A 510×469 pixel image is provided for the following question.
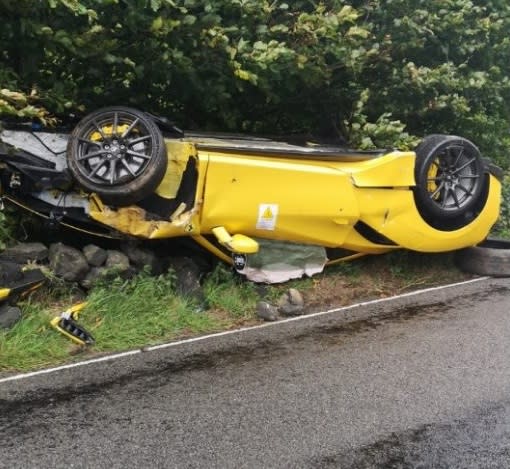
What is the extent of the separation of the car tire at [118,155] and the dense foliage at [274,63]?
1.28 ft

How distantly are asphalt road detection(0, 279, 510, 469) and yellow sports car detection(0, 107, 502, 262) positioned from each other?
956 mm

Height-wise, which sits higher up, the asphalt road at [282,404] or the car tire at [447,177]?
the car tire at [447,177]

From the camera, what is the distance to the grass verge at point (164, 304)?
13.8 ft

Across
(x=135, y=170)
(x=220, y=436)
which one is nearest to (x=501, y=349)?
(x=220, y=436)

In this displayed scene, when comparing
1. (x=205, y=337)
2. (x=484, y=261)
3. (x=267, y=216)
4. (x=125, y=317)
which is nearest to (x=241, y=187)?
(x=267, y=216)

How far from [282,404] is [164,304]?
5.44 ft

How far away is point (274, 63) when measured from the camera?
225 inches

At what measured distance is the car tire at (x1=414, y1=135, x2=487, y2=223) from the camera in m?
5.74

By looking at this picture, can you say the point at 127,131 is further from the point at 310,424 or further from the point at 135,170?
the point at 310,424

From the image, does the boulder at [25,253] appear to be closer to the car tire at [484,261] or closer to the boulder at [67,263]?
the boulder at [67,263]

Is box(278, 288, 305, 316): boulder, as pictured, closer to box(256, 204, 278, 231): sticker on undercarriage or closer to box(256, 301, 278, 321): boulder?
box(256, 301, 278, 321): boulder

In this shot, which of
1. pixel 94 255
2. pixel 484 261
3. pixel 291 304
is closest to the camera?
pixel 94 255

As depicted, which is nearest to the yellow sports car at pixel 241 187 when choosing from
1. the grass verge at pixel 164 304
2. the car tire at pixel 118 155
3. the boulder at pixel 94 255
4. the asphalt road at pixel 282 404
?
the car tire at pixel 118 155

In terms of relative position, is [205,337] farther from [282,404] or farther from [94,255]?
[282,404]
